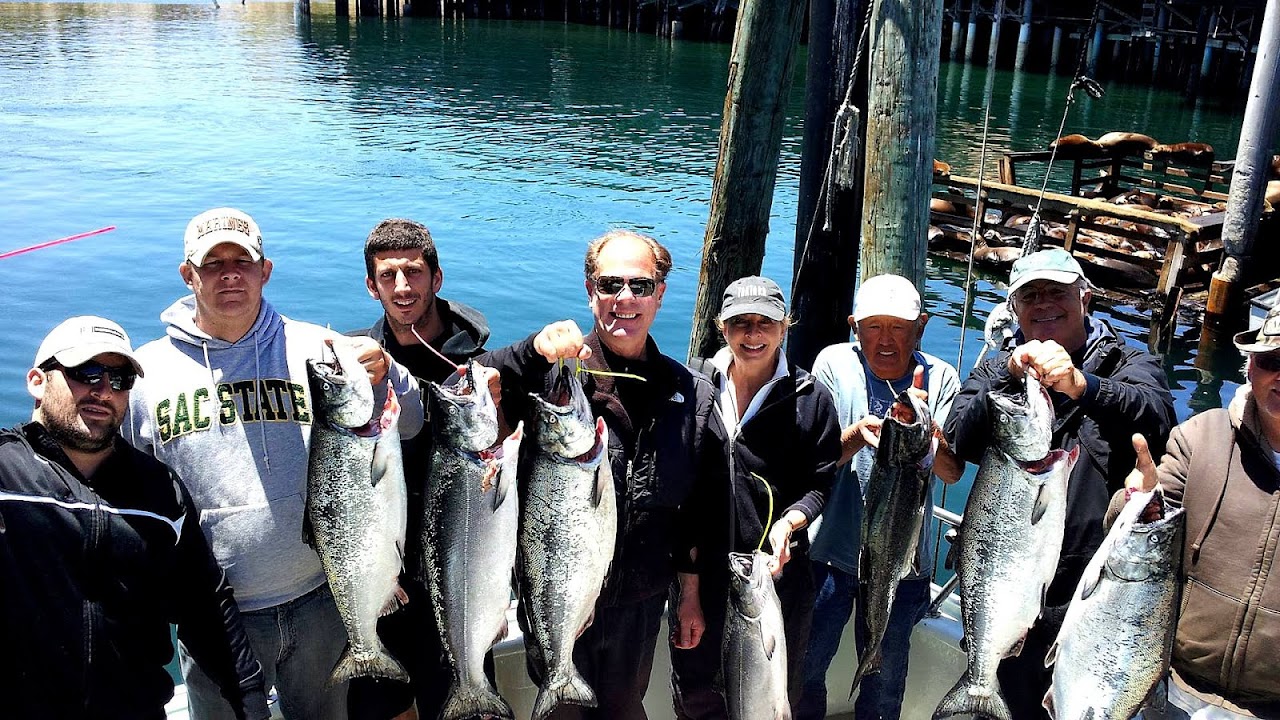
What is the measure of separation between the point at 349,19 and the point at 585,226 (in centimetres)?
5146

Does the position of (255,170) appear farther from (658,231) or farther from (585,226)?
(658,231)

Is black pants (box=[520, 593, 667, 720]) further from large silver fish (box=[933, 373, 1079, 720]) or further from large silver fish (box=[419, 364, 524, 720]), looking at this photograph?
large silver fish (box=[933, 373, 1079, 720])

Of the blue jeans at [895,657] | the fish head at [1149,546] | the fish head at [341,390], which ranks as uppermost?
the fish head at [341,390]

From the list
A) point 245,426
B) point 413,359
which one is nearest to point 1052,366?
point 413,359

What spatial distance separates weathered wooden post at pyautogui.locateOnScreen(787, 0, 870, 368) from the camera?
623 centimetres

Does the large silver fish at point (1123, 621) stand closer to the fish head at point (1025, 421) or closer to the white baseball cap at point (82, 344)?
the fish head at point (1025, 421)

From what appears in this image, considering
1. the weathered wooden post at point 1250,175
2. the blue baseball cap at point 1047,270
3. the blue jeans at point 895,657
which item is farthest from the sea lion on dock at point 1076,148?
the blue jeans at point 895,657

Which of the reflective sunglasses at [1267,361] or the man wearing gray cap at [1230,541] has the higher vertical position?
the reflective sunglasses at [1267,361]

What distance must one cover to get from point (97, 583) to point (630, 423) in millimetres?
2018

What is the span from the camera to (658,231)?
74.1 ft

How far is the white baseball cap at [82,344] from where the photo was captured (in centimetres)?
341

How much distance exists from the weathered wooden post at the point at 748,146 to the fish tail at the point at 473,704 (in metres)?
3.48

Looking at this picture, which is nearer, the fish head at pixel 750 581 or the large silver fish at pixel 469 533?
the large silver fish at pixel 469 533

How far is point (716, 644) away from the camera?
456 cm
